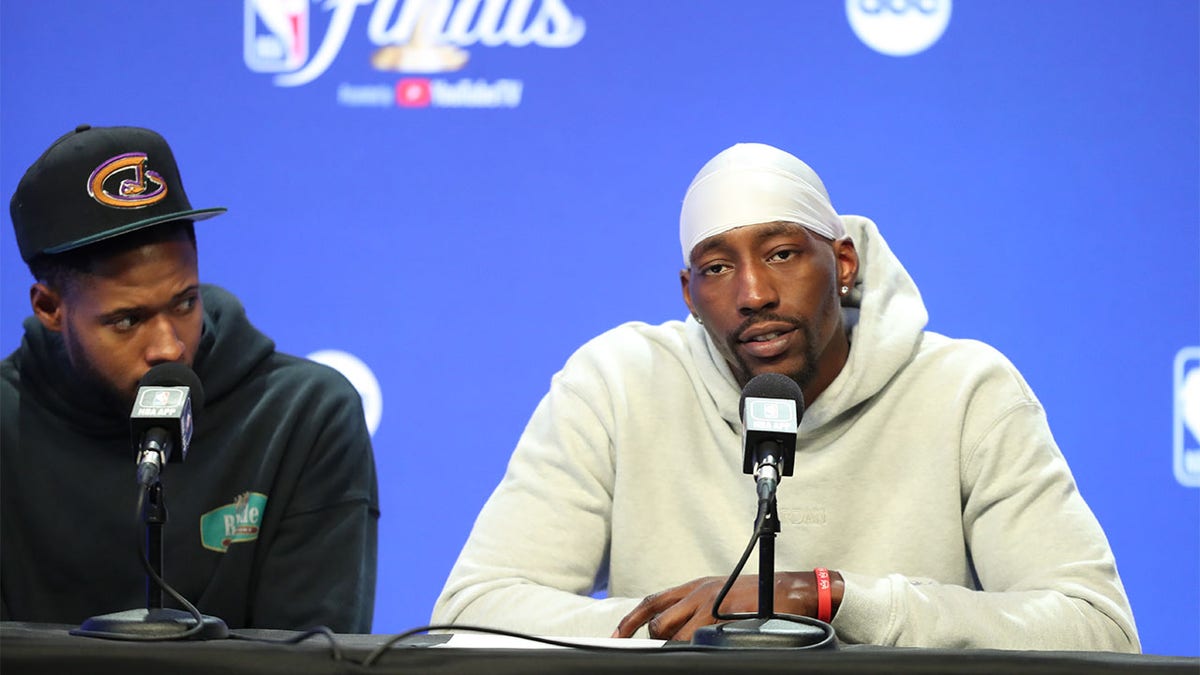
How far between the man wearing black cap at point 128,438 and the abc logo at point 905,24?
1.61 metres

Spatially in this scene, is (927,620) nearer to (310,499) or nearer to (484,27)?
(310,499)

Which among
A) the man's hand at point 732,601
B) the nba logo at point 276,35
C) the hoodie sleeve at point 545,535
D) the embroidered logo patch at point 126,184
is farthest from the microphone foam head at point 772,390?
the nba logo at point 276,35

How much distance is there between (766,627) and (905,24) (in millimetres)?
2191

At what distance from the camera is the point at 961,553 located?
257 cm

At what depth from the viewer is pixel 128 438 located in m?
2.98

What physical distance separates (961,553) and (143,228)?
164 cm

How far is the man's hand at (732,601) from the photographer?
2115 mm

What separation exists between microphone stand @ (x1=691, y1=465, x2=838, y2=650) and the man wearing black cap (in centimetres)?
124

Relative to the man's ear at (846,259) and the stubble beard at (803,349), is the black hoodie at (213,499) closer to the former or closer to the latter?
the stubble beard at (803,349)

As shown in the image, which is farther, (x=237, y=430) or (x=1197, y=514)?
(x=1197, y=514)

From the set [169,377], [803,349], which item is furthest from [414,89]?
[169,377]

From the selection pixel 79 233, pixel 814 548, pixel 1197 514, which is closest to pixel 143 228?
pixel 79 233

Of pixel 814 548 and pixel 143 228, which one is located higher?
pixel 143 228

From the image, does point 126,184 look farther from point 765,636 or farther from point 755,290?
point 765,636
